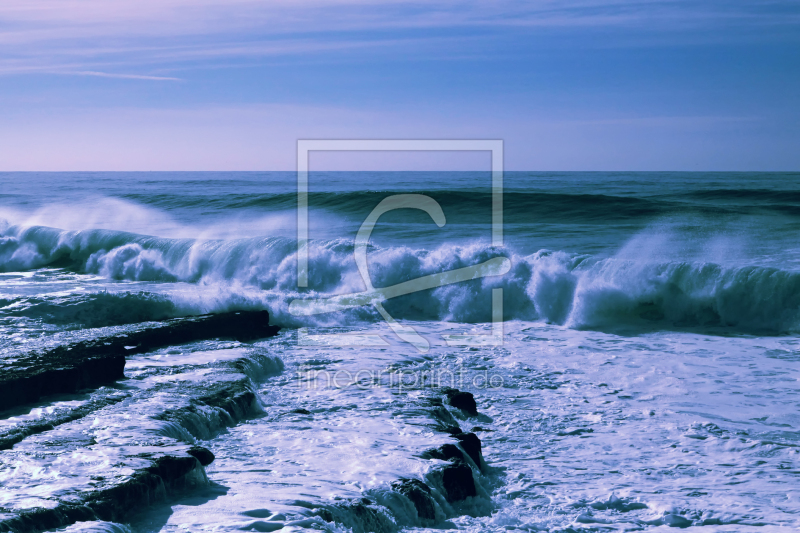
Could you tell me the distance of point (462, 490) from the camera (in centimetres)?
514

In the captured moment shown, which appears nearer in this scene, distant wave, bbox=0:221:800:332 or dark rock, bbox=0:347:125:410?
dark rock, bbox=0:347:125:410

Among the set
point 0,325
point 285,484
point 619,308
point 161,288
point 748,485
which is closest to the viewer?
point 285,484

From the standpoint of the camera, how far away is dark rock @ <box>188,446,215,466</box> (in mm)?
5062

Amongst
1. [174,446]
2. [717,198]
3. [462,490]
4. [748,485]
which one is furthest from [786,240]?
[174,446]

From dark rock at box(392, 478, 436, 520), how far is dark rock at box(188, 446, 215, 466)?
1.40 meters

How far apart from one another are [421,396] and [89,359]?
3.49 m

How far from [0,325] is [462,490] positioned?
8633mm

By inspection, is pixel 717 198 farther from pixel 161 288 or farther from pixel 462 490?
pixel 462 490

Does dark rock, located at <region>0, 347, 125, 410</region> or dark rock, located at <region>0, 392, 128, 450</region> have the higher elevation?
dark rock, located at <region>0, 347, 125, 410</region>

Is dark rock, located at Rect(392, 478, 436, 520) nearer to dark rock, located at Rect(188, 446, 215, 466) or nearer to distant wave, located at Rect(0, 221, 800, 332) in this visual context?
dark rock, located at Rect(188, 446, 215, 466)

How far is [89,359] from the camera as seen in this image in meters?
7.12

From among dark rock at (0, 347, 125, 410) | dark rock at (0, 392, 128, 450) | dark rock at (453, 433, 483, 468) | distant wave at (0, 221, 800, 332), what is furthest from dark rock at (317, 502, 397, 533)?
distant wave at (0, 221, 800, 332)

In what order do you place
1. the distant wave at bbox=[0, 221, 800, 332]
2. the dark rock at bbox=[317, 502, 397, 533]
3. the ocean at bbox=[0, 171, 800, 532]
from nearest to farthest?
the dark rock at bbox=[317, 502, 397, 533]
the ocean at bbox=[0, 171, 800, 532]
the distant wave at bbox=[0, 221, 800, 332]

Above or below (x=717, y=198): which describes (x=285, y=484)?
below
